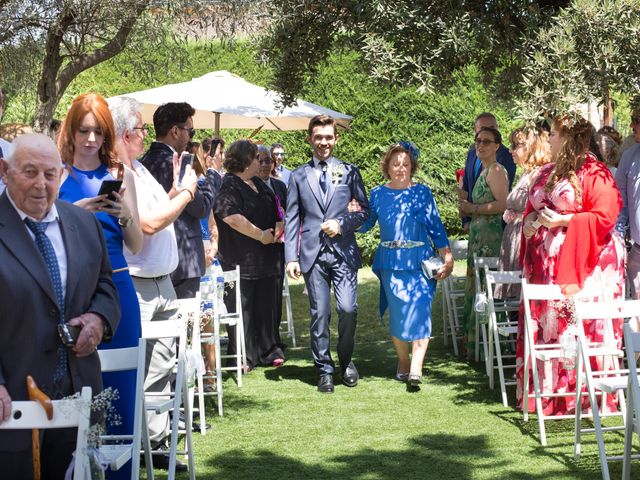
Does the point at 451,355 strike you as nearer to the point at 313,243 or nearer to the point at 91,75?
the point at 313,243

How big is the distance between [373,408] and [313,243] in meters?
1.58

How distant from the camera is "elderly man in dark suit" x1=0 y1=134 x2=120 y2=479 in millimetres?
4051

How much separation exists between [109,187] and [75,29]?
526cm

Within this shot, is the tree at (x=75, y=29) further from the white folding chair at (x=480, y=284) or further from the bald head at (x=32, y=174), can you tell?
the bald head at (x=32, y=174)

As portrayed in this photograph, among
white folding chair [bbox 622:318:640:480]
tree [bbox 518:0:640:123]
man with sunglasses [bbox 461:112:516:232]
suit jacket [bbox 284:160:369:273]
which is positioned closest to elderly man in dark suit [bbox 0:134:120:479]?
white folding chair [bbox 622:318:640:480]

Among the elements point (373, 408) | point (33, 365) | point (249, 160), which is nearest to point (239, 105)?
point (249, 160)

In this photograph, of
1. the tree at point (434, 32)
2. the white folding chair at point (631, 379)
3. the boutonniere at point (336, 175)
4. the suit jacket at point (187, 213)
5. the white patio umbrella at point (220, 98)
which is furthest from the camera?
the white patio umbrella at point (220, 98)

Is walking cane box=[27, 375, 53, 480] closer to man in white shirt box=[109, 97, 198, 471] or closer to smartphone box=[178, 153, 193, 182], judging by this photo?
man in white shirt box=[109, 97, 198, 471]

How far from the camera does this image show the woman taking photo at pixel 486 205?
31.1 feet

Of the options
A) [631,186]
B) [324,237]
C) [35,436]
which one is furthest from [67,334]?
[631,186]

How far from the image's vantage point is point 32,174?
13.6ft

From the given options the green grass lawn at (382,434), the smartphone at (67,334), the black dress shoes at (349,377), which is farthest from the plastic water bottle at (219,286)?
the smartphone at (67,334)

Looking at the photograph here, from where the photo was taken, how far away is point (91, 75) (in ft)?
60.8

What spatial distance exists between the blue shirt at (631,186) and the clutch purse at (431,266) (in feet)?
5.15
